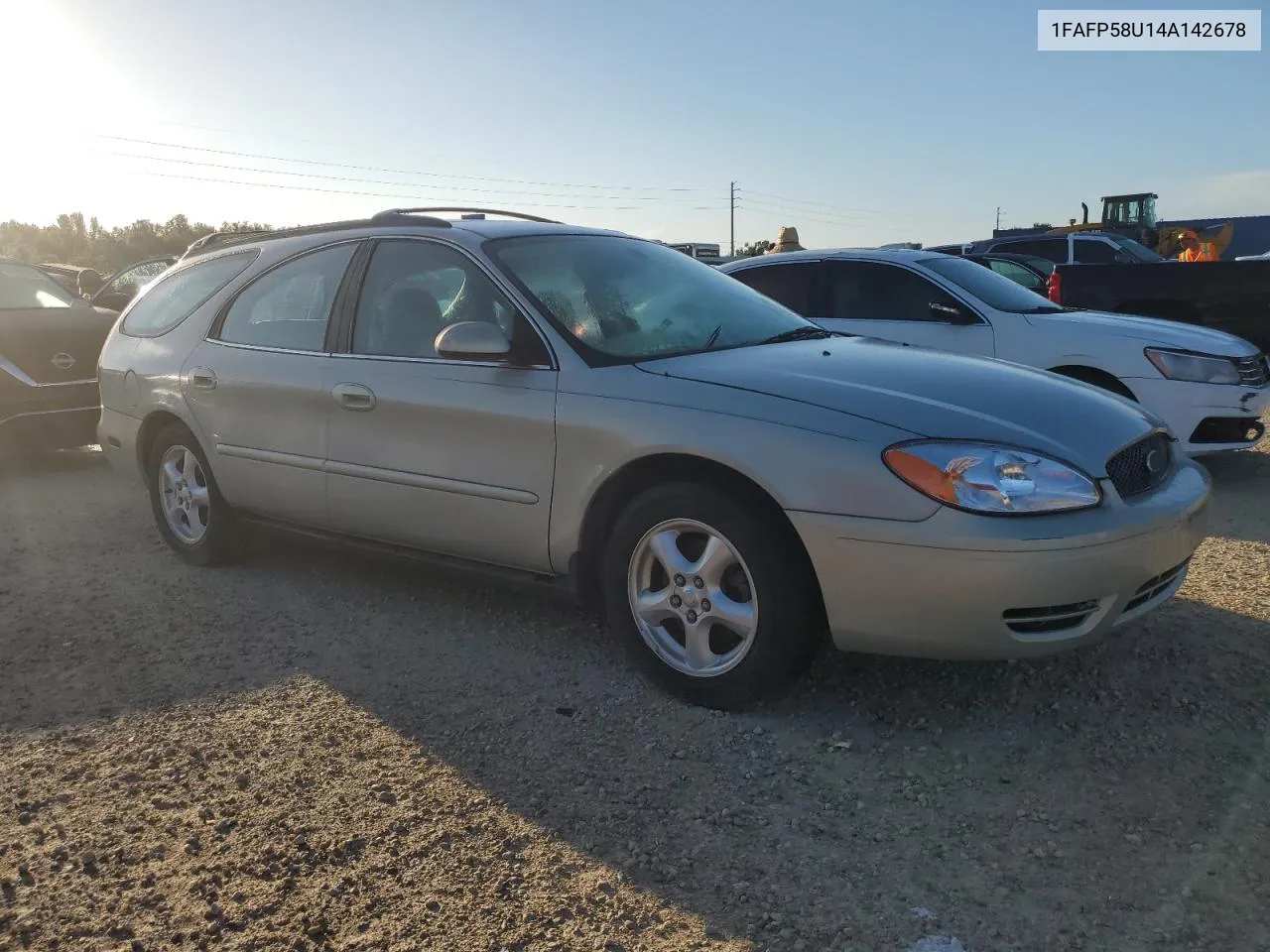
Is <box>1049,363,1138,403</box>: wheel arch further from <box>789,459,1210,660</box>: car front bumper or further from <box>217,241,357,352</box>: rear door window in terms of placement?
<box>217,241,357,352</box>: rear door window

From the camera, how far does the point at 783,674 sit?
3131 mm

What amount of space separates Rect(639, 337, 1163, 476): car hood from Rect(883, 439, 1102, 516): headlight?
0.05m

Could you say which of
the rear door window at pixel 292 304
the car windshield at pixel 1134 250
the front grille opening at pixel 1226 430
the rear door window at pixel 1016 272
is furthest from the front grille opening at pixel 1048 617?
the car windshield at pixel 1134 250

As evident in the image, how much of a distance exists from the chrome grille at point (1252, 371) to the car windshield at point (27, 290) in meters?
8.79

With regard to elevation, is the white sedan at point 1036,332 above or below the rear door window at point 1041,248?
below

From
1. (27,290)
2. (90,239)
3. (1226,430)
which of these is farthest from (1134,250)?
(90,239)

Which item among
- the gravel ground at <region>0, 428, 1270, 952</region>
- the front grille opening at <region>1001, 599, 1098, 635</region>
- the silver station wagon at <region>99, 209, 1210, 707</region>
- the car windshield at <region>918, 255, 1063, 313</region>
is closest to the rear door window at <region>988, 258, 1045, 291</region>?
the car windshield at <region>918, 255, 1063, 313</region>

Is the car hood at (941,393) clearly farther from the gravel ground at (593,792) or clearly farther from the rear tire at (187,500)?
the rear tire at (187,500)

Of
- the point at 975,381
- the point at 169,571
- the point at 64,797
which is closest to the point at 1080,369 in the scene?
the point at 975,381

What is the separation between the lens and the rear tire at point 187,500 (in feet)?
16.3

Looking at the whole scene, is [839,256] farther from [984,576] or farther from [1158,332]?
[984,576]

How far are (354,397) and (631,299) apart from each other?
119 cm

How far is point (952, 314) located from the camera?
21.7 ft

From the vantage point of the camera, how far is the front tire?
10.1ft
